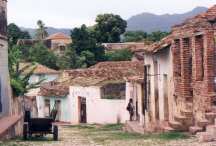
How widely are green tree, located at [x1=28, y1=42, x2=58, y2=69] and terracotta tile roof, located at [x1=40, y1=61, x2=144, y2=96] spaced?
2377cm

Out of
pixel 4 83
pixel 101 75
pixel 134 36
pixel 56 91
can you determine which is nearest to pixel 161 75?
pixel 4 83

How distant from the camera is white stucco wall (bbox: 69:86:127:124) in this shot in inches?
→ 1626

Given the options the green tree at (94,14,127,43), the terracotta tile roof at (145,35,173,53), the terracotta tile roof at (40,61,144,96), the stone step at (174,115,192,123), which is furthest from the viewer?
the green tree at (94,14,127,43)

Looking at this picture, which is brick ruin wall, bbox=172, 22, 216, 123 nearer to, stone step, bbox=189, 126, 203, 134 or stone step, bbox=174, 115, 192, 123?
stone step, bbox=174, 115, 192, 123

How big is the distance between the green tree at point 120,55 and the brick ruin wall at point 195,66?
4526 cm

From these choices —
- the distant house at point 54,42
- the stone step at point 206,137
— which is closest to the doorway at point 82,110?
the stone step at point 206,137

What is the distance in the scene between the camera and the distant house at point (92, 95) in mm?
42344

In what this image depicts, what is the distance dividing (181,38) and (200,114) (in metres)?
3.11

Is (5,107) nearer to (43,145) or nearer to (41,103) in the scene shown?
(43,145)

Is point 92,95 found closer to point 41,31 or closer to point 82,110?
point 82,110

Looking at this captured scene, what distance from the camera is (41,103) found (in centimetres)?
5644

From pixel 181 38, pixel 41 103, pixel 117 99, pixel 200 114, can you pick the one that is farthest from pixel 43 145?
pixel 41 103

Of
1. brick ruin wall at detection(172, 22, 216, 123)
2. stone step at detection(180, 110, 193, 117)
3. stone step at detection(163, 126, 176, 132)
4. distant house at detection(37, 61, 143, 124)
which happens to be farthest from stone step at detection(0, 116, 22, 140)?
distant house at detection(37, 61, 143, 124)

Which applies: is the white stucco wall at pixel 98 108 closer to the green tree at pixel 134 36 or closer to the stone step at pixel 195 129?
the stone step at pixel 195 129
